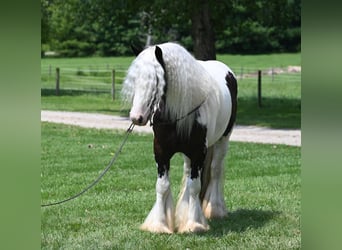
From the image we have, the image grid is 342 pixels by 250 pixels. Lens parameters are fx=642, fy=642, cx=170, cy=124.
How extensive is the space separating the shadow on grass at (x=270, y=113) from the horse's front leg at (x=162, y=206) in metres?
11.2

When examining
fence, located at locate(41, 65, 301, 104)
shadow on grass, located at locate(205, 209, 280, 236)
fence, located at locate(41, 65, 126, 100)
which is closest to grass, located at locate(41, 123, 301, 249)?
shadow on grass, located at locate(205, 209, 280, 236)

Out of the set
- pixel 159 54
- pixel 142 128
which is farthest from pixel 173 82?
pixel 142 128

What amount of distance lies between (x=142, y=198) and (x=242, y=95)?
19.3m

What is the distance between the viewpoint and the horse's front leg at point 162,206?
5695mm

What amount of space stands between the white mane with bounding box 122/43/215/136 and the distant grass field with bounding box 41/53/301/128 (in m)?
11.4

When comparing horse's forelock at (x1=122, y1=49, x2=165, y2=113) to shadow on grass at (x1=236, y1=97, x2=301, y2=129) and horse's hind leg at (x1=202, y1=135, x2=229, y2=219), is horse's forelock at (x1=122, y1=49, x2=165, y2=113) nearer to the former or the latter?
horse's hind leg at (x1=202, y1=135, x2=229, y2=219)

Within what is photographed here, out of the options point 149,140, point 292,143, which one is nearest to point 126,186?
point 149,140

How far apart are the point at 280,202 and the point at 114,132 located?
8.00m

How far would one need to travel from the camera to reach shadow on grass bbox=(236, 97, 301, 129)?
57.1 ft

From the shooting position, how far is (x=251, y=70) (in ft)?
128

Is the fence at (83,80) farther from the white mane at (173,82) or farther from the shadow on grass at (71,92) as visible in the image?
the white mane at (173,82)

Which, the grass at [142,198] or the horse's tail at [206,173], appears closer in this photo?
the grass at [142,198]

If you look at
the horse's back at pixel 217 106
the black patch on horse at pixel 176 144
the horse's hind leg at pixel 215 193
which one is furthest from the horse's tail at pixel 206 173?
the black patch on horse at pixel 176 144
